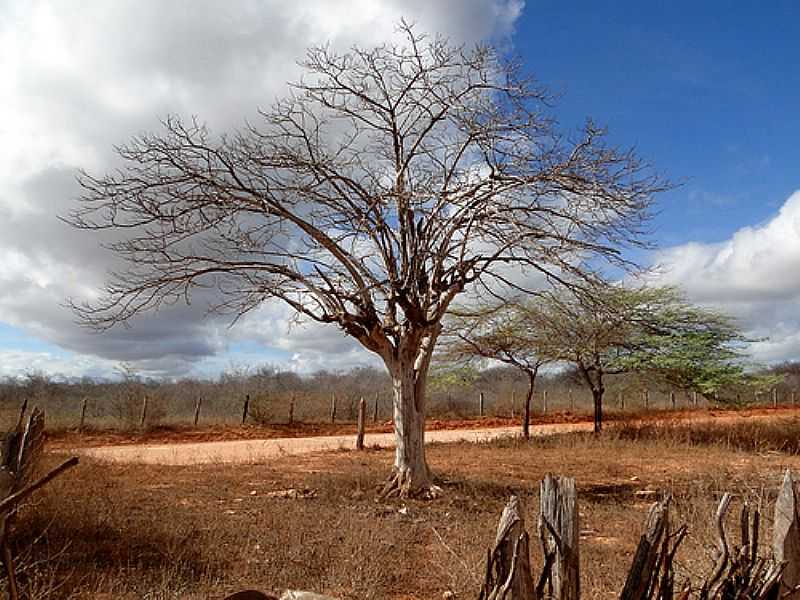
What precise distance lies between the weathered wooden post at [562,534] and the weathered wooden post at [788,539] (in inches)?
41.7

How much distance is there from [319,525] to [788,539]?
21.1 feet

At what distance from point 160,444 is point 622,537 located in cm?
1941

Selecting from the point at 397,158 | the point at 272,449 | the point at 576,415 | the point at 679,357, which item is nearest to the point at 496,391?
the point at 576,415

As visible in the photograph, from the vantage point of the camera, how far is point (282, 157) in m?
11.4

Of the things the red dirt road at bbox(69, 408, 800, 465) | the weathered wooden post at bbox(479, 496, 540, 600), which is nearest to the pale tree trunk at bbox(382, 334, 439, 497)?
the red dirt road at bbox(69, 408, 800, 465)

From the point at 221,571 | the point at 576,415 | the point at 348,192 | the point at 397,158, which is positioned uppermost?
the point at 397,158

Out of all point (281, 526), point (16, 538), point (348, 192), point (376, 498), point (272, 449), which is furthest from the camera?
point (272, 449)

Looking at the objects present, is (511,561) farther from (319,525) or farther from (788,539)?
(319,525)

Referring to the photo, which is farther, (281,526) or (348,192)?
(348,192)

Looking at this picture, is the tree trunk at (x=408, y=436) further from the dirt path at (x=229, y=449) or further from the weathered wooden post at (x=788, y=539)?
the weathered wooden post at (x=788, y=539)

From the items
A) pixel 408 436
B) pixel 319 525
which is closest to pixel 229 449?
pixel 408 436

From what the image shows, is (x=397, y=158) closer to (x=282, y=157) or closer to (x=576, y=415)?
(x=282, y=157)

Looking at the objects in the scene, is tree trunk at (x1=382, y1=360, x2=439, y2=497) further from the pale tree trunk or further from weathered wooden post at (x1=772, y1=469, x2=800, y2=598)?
weathered wooden post at (x1=772, y1=469, x2=800, y2=598)

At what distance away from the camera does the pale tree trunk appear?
1139 centimetres
